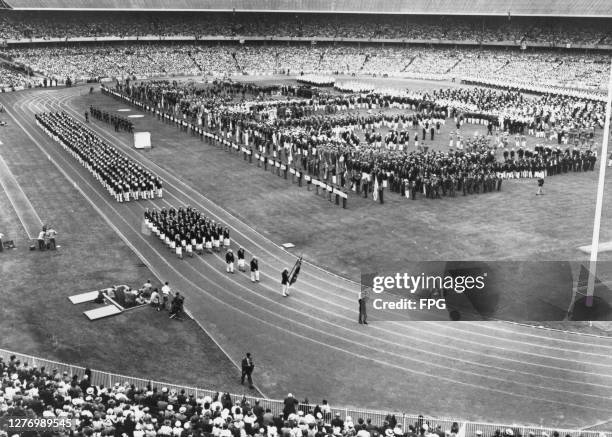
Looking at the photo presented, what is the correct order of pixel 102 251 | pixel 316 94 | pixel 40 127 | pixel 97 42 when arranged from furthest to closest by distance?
1. pixel 97 42
2. pixel 316 94
3. pixel 40 127
4. pixel 102 251

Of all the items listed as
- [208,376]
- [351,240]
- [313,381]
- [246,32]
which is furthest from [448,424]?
[246,32]

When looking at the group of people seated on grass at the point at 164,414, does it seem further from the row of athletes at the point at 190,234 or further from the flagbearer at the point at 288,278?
the row of athletes at the point at 190,234

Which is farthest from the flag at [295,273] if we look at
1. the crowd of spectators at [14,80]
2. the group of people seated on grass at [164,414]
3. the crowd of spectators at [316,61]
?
the crowd of spectators at [14,80]

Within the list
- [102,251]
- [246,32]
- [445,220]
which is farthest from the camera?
[246,32]

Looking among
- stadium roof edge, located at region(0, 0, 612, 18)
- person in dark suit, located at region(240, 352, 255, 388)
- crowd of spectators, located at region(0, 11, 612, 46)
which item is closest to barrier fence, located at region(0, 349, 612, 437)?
person in dark suit, located at region(240, 352, 255, 388)

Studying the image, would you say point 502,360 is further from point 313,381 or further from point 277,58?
point 277,58

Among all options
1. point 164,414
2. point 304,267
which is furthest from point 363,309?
point 164,414
